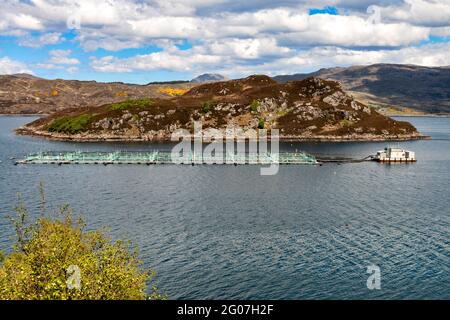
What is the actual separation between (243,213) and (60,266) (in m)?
72.9

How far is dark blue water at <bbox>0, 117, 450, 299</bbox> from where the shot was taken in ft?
233

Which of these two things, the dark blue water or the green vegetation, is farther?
the dark blue water

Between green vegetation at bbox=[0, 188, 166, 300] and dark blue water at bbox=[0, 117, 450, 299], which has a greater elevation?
green vegetation at bbox=[0, 188, 166, 300]

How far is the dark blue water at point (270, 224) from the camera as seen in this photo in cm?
7094

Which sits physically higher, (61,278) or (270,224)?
(61,278)

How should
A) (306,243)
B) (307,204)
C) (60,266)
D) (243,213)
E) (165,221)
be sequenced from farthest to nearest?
(307,204) → (243,213) → (165,221) → (306,243) → (60,266)

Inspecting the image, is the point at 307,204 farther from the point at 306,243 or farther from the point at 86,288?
the point at 86,288

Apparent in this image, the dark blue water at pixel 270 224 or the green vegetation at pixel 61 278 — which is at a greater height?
the green vegetation at pixel 61 278

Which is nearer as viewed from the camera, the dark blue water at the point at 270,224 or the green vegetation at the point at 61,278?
the green vegetation at the point at 61,278

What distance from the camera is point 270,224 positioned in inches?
4063

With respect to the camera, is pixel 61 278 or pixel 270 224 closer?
pixel 61 278
